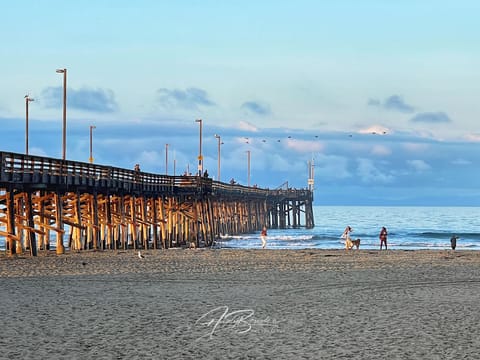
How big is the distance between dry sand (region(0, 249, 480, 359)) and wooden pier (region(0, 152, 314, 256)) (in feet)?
16.5

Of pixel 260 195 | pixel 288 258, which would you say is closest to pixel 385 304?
pixel 288 258

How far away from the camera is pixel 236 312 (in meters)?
15.8

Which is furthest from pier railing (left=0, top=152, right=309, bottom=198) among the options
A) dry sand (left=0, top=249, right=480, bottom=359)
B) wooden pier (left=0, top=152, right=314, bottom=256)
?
dry sand (left=0, top=249, right=480, bottom=359)

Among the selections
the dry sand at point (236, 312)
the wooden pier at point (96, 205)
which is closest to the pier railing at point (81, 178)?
the wooden pier at point (96, 205)

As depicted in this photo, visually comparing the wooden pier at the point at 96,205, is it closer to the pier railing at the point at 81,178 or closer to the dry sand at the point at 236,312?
the pier railing at the point at 81,178

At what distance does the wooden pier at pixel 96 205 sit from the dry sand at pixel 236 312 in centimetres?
504

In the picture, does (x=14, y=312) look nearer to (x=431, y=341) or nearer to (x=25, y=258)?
(x=431, y=341)

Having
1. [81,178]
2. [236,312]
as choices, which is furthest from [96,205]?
[236,312]

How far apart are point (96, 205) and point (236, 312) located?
24743mm

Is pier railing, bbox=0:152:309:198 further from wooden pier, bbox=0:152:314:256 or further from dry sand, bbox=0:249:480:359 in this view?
dry sand, bbox=0:249:480:359

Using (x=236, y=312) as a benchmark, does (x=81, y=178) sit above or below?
above

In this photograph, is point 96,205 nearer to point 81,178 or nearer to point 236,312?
point 81,178

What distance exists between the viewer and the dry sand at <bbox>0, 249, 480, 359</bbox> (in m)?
12.1

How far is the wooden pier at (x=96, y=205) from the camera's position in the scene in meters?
32.0
